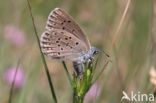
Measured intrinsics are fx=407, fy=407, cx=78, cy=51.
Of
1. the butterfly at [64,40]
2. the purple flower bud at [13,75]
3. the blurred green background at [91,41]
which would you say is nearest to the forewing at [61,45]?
the butterfly at [64,40]

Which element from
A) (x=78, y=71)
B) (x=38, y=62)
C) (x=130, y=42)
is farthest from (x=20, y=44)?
(x=78, y=71)

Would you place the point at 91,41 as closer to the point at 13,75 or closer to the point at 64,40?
the point at 13,75

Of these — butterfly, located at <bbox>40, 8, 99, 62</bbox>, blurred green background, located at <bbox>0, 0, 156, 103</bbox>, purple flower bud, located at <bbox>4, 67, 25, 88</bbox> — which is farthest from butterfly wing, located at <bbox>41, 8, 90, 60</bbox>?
purple flower bud, located at <bbox>4, 67, 25, 88</bbox>

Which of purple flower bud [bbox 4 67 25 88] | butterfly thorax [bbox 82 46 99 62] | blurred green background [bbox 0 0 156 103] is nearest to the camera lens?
butterfly thorax [bbox 82 46 99 62]

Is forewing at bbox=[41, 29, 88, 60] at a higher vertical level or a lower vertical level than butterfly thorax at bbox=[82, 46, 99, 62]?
higher

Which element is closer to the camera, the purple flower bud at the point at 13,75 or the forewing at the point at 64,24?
the forewing at the point at 64,24

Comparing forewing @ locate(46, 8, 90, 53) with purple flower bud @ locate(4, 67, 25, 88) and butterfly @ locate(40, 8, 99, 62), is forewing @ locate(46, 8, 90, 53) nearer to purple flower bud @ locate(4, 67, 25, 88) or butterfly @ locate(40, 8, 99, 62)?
butterfly @ locate(40, 8, 99, 62)

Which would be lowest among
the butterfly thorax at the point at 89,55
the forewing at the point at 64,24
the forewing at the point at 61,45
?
the butterfly thorax at the point at 89,55

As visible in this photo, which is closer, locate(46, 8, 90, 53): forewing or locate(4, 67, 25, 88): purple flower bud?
locate(46, 8, 90, 53): forewing

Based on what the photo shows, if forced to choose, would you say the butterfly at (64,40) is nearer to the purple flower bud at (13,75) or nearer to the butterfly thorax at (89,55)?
the butterfly thorax at (89,55)
